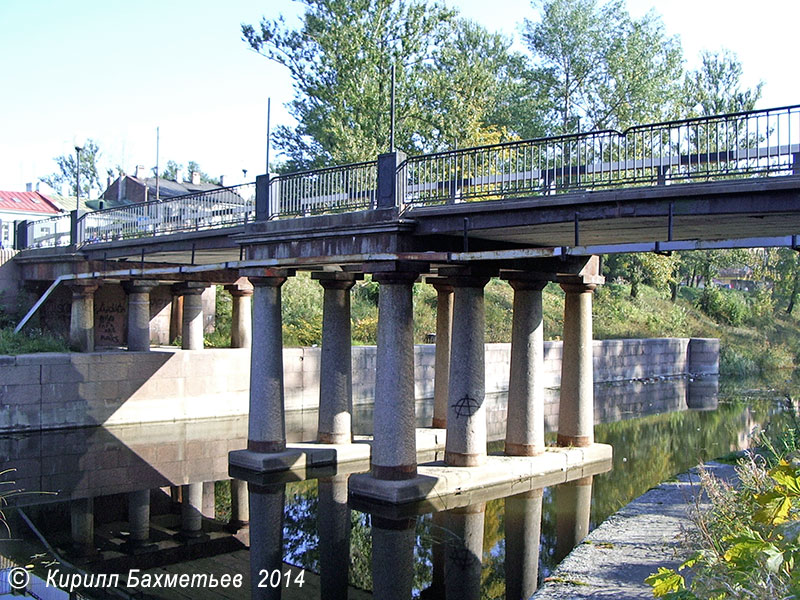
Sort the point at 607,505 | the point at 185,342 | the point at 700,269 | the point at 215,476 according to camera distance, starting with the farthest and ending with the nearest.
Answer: the point at 700,269 < the point at 185,342 < the point at 215,476 < the point at 607,505

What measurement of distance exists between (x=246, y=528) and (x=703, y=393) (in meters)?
27.4

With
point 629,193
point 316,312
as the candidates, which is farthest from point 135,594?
point 316,312

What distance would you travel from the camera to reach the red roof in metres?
64.0

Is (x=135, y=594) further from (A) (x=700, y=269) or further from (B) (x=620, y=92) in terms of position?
(A) (x=700, y=269)

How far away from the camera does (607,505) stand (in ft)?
53.5

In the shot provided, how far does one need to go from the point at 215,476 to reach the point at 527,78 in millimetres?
36875

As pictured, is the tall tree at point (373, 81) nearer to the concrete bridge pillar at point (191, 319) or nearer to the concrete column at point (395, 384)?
the concrete bridge pillar at point (191, 319)

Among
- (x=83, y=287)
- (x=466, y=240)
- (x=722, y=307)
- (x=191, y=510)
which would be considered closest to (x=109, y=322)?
(x=83, y=287)

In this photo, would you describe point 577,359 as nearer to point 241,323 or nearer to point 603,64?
point 241,323

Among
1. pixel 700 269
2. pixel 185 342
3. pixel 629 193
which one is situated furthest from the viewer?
pixel 700 269

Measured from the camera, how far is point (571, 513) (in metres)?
15.7

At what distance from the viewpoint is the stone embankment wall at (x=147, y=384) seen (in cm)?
2303

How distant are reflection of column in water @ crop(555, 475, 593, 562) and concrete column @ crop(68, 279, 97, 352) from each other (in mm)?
16247

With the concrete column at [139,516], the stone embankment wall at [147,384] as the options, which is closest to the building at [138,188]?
the stone embankment wall at [147,384]
